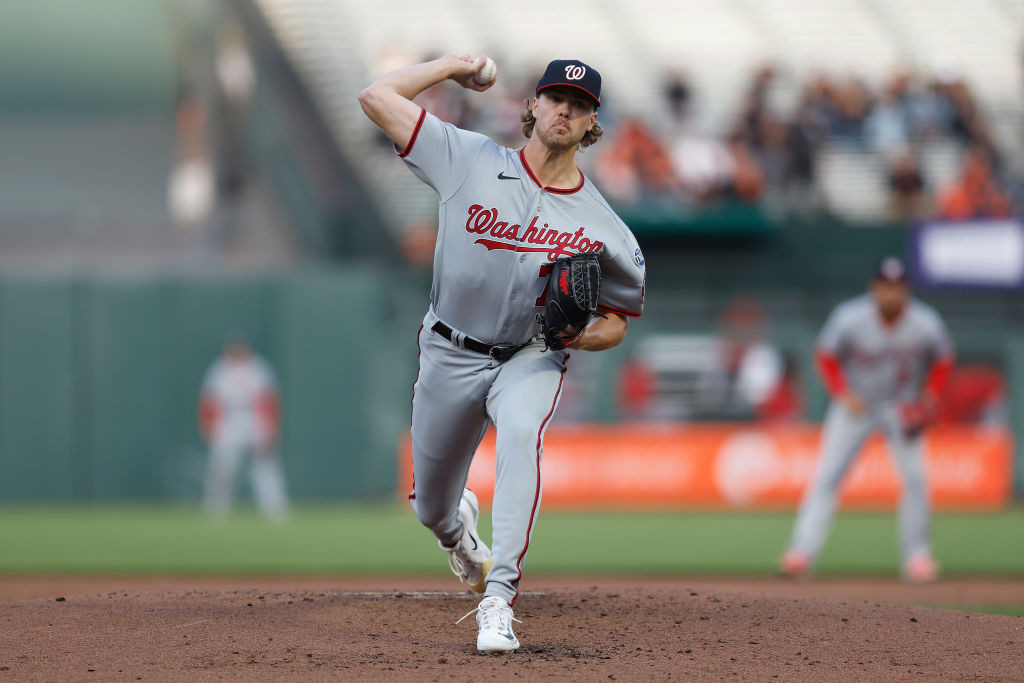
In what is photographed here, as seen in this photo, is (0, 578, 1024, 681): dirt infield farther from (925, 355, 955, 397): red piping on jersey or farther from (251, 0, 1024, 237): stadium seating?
(251, 0, 1024, 237): stadium seating

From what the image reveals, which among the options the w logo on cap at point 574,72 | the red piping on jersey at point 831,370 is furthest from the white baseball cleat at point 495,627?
the red piping on jersey at point 831,370

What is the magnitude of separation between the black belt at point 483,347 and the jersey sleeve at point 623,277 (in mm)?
393

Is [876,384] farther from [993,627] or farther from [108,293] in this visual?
[108,293]

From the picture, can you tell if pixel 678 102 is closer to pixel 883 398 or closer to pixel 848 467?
pixel 883 398

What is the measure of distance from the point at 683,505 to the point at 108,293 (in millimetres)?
7212

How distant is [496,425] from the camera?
16.9 feet

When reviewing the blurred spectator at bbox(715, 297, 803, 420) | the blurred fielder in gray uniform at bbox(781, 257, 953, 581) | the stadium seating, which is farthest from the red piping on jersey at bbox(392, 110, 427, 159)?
the stadium seating

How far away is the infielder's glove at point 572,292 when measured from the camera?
5012 mm

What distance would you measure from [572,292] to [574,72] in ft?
2.67

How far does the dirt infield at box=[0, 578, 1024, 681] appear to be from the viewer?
4660 millimetres

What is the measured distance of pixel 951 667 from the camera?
4.92m

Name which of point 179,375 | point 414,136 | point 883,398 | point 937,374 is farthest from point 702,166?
point 414,136

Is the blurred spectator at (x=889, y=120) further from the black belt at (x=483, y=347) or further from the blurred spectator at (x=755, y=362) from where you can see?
the black belt at (x=483, y=347)

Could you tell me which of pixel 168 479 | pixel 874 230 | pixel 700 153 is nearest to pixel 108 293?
pixel 168 479
